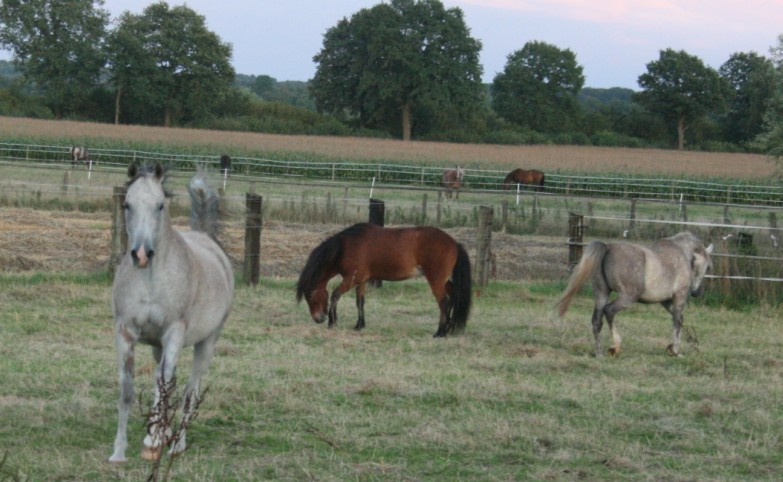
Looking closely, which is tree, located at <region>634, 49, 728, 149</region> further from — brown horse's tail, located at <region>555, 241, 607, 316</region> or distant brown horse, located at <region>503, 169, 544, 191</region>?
brown horse's tail, located at <region>555, 241, 607, 316</region>

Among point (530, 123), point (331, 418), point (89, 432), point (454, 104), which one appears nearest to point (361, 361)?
point (331, 418)

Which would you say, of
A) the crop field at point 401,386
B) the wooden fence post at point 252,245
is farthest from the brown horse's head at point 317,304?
the wooden fence post at point 252,245

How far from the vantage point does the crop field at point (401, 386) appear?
5887 millimetres

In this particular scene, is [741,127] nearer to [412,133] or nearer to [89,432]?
[412,133]

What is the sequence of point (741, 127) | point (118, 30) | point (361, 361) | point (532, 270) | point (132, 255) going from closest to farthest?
point (132, 255)
point (361, 361)
point (532, 270)
point (118, 30)
point (741, 127)

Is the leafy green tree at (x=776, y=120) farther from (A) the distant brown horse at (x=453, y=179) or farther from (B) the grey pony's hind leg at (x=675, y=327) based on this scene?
(B) the grey pony's hind leg at (x=675, y=327)

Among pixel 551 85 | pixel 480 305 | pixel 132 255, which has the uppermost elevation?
pixel 551 85

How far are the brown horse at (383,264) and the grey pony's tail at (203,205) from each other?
3.56m

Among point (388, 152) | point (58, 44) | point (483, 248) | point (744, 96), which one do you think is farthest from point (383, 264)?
point (744, 96)

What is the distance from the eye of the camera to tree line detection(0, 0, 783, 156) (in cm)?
6944

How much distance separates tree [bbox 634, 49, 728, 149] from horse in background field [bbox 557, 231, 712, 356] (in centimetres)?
6922

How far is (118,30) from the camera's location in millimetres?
69438

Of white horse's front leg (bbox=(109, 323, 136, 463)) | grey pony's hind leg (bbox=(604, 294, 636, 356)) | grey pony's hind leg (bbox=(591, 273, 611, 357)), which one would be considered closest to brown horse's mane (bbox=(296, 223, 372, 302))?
grey pony's hind leg (bbox=(591, 273, 611, 357))

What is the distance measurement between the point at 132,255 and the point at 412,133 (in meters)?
68.3
